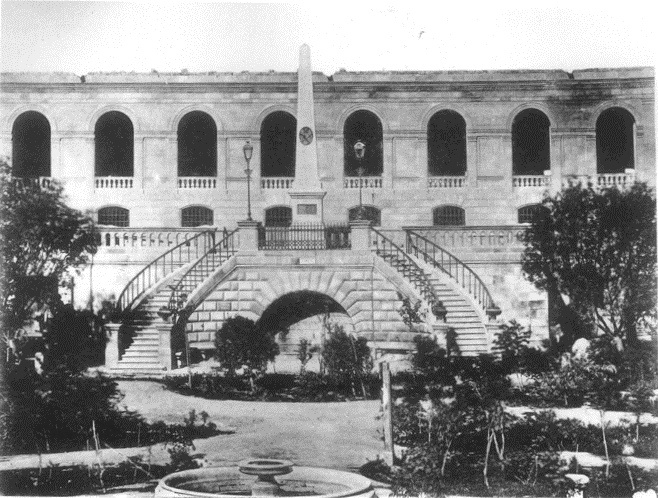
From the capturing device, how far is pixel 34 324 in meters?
14.8

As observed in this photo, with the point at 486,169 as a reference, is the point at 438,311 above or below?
below

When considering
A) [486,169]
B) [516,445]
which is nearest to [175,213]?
[486,169]

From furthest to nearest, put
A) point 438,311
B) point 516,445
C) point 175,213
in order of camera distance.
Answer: point 175,213
point 438,311
point 516,445

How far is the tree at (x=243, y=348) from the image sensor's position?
49.2 ft

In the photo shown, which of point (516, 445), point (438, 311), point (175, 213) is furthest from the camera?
point (175, 213)

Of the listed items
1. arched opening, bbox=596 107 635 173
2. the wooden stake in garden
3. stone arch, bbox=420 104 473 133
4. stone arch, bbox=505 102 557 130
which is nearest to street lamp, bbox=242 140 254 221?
stone arch, bbox=420 104 473 133

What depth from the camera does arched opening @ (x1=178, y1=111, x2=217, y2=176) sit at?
54.4 feet

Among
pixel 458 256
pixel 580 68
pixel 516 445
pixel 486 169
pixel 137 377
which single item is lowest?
pixel 516 445

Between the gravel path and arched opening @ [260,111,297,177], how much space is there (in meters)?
4.01

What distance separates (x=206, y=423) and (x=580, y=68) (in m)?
7.08

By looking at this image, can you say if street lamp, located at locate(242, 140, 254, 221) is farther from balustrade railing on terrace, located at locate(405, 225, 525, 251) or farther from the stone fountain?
the stone fountain

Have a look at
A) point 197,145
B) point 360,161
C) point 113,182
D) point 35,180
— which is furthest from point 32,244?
point 360,161

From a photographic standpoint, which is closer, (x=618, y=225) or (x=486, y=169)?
(x=618, y=225)

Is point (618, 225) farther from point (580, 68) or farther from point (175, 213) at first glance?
point (175, 213)
